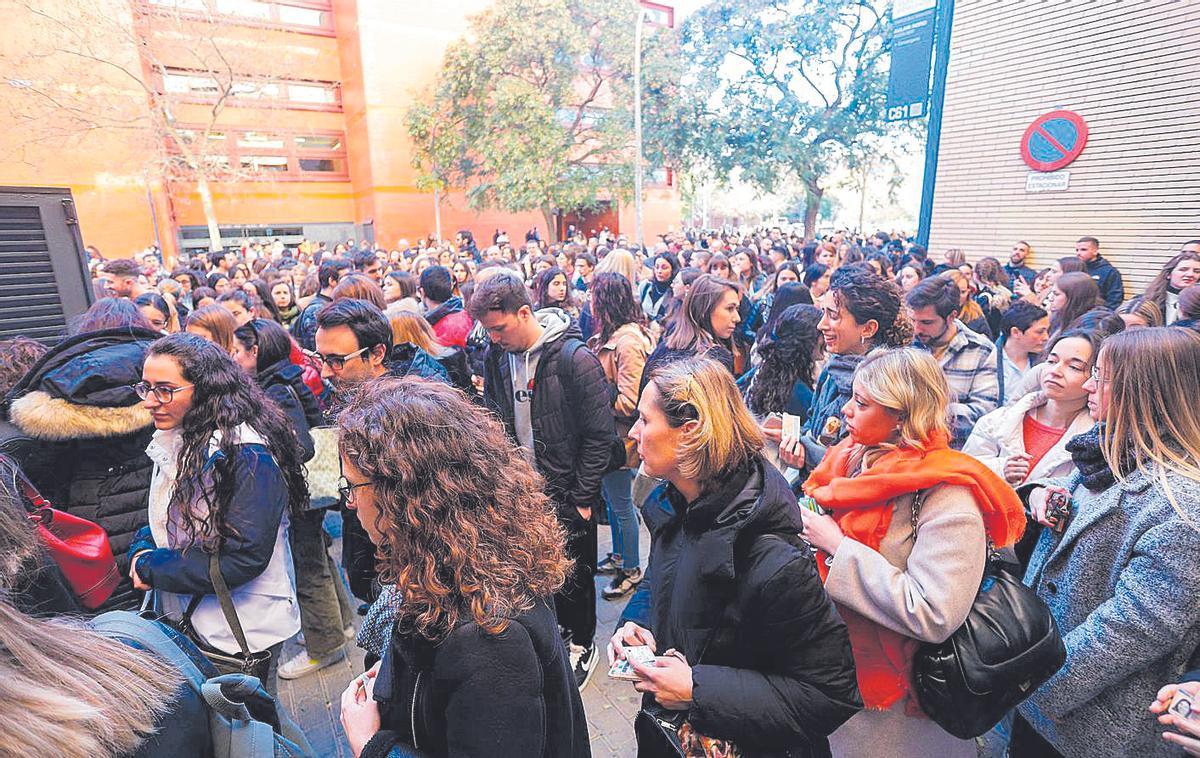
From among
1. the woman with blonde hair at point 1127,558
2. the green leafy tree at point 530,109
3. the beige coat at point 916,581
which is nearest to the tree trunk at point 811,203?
the green leafy tree at point 530,109

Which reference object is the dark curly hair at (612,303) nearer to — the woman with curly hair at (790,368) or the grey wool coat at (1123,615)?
the woman with curly hair at (790,368)

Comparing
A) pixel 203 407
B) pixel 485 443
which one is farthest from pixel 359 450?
pixel 203 407

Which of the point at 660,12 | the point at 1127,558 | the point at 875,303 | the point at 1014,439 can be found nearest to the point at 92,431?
the point at 875,303

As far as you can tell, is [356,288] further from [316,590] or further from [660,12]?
[660,12]

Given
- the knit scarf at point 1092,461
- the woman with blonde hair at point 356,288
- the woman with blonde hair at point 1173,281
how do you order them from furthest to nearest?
the woman with blonde hair at point 1173,281, the woman with blonde hair at point 356,288, the knit scarf at point 1092,461

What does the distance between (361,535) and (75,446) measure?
1283 millimetres

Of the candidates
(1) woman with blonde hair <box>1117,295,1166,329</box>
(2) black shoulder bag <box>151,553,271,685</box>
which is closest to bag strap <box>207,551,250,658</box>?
(2) black shoulder bag <box>151,553,271,685</box>

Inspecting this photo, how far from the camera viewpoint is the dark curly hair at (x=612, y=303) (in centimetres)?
423

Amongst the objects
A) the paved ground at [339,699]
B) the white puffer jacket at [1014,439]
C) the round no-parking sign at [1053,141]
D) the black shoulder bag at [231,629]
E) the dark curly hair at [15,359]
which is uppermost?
the round no-parking sign at [1053,141]

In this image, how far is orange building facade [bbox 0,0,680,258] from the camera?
2170cm

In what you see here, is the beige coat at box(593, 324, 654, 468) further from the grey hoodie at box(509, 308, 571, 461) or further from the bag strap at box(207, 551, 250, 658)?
the bag strap at box(207, 551, 250, 658)

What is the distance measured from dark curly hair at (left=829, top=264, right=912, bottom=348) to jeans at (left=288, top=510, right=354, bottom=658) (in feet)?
10.8

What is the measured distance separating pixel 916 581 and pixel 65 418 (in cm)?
322

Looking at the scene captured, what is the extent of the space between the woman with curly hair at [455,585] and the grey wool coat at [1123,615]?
1.56 m
